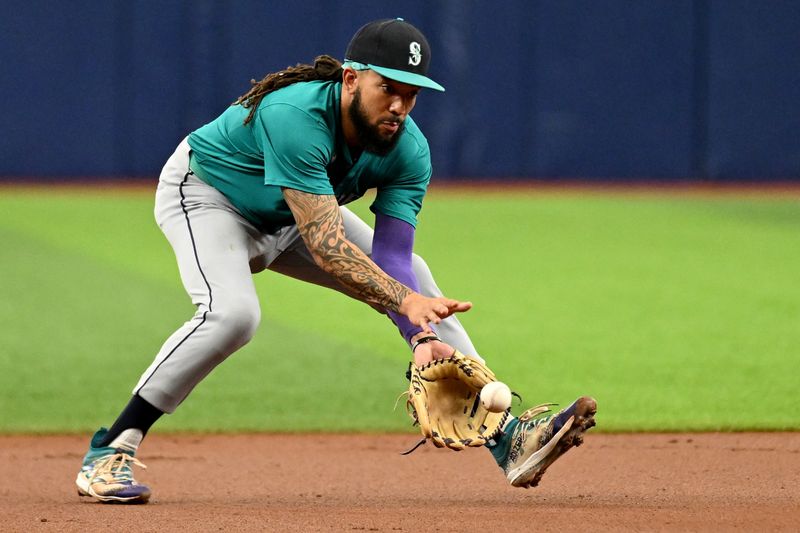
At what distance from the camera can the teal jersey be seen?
12.8 feet

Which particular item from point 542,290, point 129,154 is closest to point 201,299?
point 542,290

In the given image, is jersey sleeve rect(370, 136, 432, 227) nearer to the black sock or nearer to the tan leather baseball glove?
the tan leather baseball glove

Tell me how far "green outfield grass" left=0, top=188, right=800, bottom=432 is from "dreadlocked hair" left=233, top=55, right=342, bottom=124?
6.53ft

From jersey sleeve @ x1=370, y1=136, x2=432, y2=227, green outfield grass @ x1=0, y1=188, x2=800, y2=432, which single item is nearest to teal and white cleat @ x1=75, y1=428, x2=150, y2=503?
jersey sleeve @ x1=370, y1=136, x2=432, y2=227

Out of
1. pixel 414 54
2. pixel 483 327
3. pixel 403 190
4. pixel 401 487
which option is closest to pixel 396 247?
pixel 403 190

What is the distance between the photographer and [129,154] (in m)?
16.6

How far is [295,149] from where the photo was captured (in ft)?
12.7

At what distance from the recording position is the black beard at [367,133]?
3.93 metres

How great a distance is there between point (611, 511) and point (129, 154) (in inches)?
527

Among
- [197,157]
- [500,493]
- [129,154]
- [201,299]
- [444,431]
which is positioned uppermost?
[197,157]

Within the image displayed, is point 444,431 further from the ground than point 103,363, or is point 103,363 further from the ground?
point 444,431

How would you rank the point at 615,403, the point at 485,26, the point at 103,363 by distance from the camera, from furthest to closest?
the point at 485,26, the point at 103,363, the point at 615,403

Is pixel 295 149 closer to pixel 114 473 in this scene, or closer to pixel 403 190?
pixel 403 190

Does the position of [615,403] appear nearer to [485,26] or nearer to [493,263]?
[493,263]
